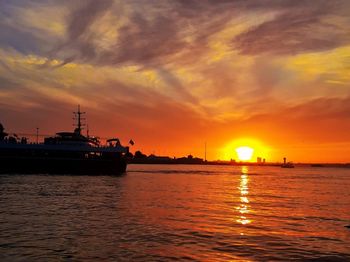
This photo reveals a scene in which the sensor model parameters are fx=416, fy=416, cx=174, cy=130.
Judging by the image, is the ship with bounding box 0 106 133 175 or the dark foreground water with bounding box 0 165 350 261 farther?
the ship with bounding box 0 106 133 175

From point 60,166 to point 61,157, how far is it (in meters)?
2.78

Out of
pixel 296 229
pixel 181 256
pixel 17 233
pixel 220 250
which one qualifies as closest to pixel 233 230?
pixel 296 229

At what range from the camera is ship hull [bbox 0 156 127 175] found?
108 m

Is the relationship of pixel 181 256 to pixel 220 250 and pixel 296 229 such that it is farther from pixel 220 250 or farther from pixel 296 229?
pixel 296 229

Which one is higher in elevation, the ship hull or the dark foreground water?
the ship hull

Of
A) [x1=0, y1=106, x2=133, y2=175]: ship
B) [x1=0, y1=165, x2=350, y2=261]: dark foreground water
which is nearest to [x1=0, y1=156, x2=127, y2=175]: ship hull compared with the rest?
[x1=0, y1=106, x2=133, y2=175]: ship

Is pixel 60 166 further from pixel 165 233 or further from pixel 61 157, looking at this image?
pixel 165 233

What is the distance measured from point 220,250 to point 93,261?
6.31 metres

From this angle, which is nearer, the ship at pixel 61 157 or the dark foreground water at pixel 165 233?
the dark foreground water at pixel 165 233

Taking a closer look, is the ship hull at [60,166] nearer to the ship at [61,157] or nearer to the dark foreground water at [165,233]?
the ship at [61,157]

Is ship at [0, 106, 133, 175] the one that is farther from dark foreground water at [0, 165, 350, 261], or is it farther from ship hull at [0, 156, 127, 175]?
dark foreground water at [0, 165, 350, 261]

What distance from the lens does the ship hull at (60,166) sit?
108 meters

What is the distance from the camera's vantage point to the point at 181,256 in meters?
19.3

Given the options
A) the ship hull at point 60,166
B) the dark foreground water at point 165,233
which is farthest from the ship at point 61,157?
the dark foreground water at point 165,233
